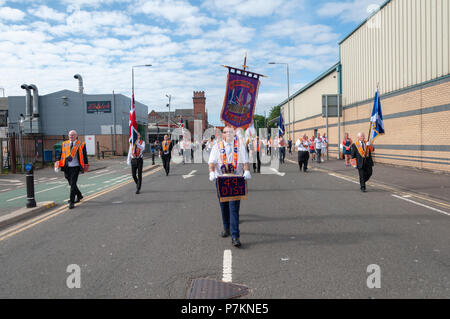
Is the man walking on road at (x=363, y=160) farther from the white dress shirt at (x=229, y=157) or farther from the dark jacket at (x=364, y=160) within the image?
the white dress shirt at (x=229, y=157)

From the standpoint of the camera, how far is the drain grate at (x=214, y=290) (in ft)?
11.7

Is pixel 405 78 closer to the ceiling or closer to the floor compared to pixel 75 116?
closer to the floor

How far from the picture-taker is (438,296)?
343cm

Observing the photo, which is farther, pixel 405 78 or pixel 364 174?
pixel 405 78

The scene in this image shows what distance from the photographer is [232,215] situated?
5.40 meters

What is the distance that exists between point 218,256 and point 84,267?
168cm

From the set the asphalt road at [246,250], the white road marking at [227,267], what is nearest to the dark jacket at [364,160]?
the asphalt road at [246,250]

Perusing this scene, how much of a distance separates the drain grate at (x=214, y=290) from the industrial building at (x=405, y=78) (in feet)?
43.8

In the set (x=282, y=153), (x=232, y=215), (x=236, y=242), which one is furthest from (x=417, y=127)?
(x=236, y=242)

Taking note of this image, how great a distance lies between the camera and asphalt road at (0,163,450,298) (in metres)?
3.74

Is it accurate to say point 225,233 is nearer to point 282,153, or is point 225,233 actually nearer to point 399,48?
point 399,48

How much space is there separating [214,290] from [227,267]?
0.68m
